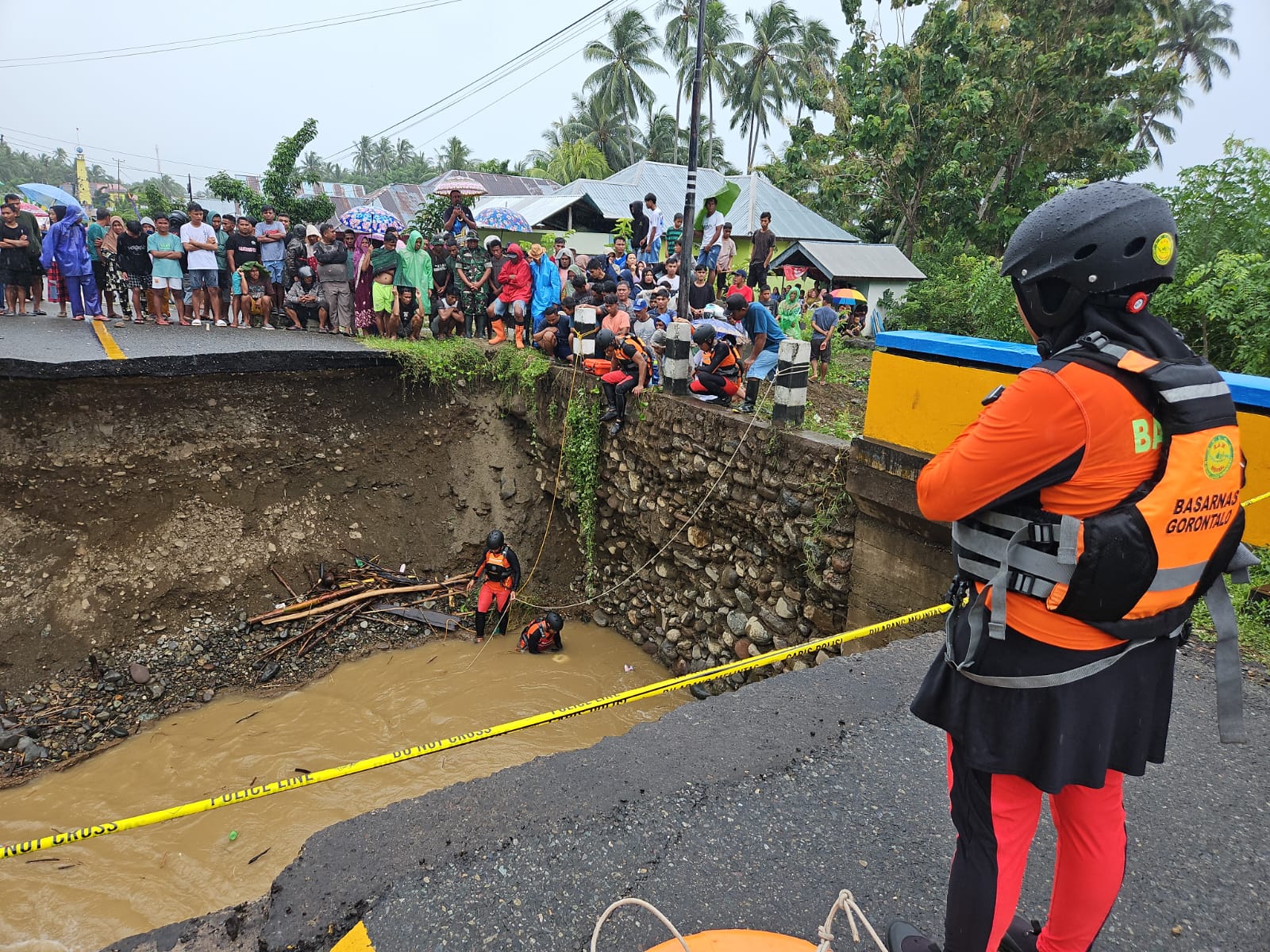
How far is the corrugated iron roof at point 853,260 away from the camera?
16234mm

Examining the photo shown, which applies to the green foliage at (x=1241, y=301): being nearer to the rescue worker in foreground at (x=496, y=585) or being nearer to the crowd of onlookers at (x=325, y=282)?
the crowd of onlookers at (x=325, y=282)

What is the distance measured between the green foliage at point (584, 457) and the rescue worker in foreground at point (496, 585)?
3.81 feet

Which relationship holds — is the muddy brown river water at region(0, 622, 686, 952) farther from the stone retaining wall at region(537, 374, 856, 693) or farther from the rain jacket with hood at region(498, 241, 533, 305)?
the rain jacket with hood at region(498, 241, 533, 305)

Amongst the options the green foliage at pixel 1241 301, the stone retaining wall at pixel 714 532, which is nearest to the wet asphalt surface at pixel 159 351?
the stone retaining wall at pixel 714 532

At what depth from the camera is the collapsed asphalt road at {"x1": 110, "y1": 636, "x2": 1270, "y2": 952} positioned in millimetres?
2223

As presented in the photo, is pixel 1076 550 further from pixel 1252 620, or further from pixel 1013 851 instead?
pixel 1252 620

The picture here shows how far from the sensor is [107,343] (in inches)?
318

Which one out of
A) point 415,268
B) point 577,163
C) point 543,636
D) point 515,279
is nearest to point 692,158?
point 515,279

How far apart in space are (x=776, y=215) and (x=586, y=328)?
13373 millimetres

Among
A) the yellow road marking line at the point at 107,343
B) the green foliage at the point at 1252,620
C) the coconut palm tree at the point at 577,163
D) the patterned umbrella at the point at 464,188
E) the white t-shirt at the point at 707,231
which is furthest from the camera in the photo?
the coconut palm tree at the point at 577,163

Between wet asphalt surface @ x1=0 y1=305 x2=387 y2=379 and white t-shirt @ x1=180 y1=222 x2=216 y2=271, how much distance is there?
795 millimetres

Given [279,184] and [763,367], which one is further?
[279,184]

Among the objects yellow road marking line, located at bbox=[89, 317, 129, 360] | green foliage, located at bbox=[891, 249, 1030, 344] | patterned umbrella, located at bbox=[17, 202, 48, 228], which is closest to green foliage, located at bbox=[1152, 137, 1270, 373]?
green foliage, located at bbox=[891, 249, 1030, 344]

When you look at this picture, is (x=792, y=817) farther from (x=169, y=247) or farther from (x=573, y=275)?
(x=169, y=247)
